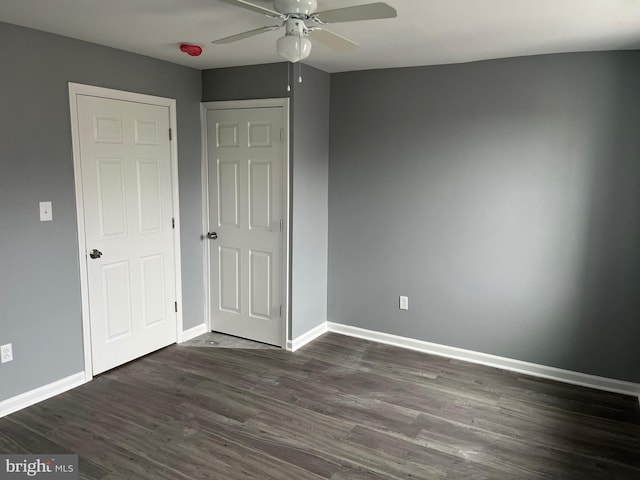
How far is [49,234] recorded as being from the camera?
307cm

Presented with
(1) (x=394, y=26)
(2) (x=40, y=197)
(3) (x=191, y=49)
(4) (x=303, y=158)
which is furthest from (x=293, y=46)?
(2) (x=40, y=197)

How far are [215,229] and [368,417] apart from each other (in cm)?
210

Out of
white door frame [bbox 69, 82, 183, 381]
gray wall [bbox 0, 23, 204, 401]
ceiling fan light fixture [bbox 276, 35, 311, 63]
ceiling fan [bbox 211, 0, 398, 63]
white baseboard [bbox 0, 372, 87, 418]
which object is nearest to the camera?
ceiling fan [bbox 211, 0, 398, 63]

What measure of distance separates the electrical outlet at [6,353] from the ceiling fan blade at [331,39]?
99.6 inches

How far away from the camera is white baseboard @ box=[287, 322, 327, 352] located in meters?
4.02

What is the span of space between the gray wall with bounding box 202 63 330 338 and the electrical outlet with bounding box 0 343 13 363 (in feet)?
6.40

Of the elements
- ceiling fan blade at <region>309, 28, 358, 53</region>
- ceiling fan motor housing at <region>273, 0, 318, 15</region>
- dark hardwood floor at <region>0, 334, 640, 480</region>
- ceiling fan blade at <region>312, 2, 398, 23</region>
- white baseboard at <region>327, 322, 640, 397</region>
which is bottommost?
dark hardwood floor at <region>0, 334, 640, 480</region>

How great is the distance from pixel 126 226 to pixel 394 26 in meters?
2.32

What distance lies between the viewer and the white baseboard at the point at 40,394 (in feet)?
9.70

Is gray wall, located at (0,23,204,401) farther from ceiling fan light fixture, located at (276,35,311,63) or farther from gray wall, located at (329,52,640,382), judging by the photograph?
gray wall, located at (329,52,640,382)

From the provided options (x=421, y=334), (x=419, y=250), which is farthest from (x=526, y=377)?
(x=419, y=250)

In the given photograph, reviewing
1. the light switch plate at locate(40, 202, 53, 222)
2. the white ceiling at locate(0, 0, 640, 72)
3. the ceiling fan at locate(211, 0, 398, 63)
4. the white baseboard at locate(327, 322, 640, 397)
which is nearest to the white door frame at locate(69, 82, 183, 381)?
the light switch plate at locate(40, 202, 53, 222)

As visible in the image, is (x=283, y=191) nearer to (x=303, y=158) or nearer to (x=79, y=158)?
(x=303, y=158)

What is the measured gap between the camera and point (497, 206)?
11.8 feet
